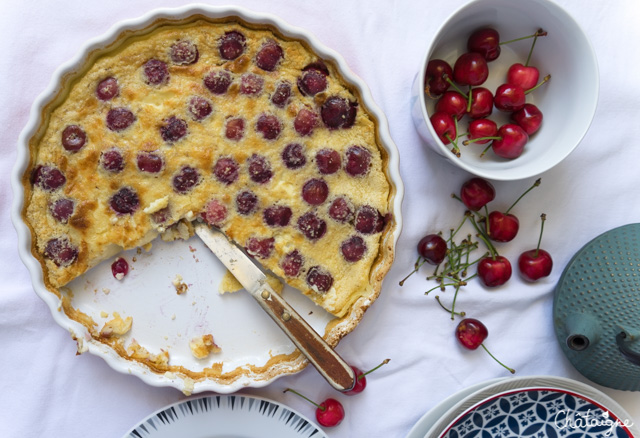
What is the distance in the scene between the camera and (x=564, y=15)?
1.98 meters

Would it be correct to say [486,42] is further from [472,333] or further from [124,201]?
[124,201]

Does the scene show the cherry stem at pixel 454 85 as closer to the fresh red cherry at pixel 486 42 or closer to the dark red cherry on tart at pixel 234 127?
the fresh red cherry at pixel 486 42

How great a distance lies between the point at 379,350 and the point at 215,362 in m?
0.64

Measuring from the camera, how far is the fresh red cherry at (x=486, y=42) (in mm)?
2094

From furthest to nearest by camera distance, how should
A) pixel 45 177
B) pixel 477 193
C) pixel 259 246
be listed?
pixel 477 193 < pixel 259 246 < pixel 45 177

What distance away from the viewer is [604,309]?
212 cm

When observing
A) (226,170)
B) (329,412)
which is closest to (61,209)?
(226,170)

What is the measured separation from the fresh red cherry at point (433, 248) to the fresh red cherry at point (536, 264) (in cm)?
33

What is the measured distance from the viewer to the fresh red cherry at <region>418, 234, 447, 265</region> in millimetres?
2217

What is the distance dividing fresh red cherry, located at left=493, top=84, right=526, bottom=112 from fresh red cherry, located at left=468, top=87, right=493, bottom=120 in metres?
0.03

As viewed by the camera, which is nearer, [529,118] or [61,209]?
[61,209]

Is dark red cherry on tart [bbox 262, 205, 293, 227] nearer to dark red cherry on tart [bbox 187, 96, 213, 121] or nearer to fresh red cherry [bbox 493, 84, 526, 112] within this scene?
dark red cherry on tart [bbox 187, 96, 213, 121]

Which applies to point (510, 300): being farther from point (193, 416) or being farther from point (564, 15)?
point (193, 416)

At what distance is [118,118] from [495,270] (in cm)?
151
